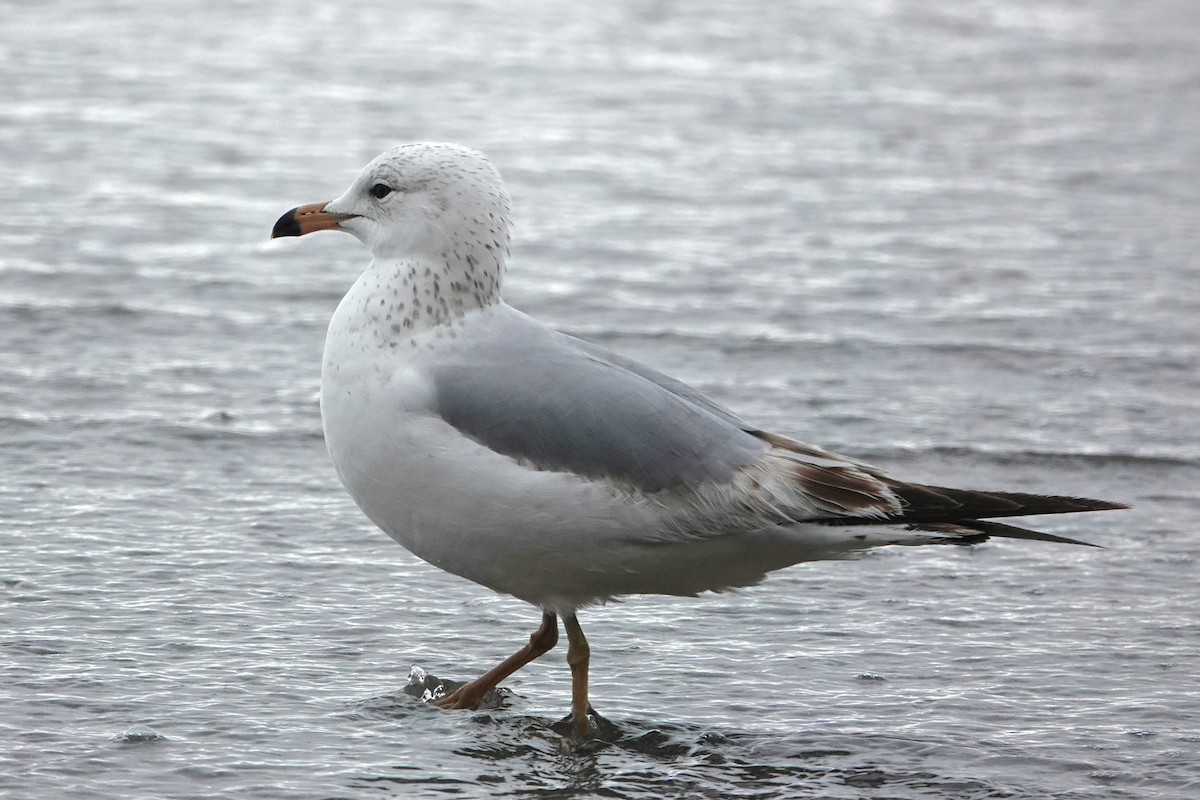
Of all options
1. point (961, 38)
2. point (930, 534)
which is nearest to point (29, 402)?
point (930, 534)

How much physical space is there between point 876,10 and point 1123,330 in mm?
9969

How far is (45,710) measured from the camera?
16.5 feet

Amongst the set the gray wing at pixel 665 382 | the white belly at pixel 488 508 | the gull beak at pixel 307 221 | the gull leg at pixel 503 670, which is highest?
the gull beak at pixel 307 221

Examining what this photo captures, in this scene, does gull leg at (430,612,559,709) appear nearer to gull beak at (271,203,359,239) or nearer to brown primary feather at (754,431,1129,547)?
brown primary feather at (754,431,1129,547)

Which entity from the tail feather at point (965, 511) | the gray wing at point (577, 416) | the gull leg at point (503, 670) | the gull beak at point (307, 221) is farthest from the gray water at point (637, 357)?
the gull beak at point (307, 221)

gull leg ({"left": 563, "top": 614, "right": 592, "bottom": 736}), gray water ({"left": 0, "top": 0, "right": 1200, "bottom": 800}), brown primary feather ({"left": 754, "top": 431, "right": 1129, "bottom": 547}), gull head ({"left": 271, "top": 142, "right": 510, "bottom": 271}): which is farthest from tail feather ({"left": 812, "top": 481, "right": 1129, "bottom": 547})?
gull head ({"left": 271, "top": 142, "right": 510, "bottom": 271})

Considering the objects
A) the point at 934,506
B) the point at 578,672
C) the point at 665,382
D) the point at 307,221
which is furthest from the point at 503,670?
the point at 307,221

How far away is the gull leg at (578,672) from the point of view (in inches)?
203

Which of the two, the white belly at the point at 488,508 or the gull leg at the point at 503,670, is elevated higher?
the white belly at the point at 488,508

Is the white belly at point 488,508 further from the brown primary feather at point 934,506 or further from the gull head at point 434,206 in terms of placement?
the gull head at point 434,206

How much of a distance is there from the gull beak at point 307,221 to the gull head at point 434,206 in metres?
0.13

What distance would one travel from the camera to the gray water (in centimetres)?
511

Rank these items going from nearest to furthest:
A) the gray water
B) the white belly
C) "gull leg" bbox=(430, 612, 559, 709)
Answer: the white belly, the gray water, "gull leg" bbox=(430, 612, 559, 709)

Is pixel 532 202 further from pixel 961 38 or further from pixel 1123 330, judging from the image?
pixel 961 38
